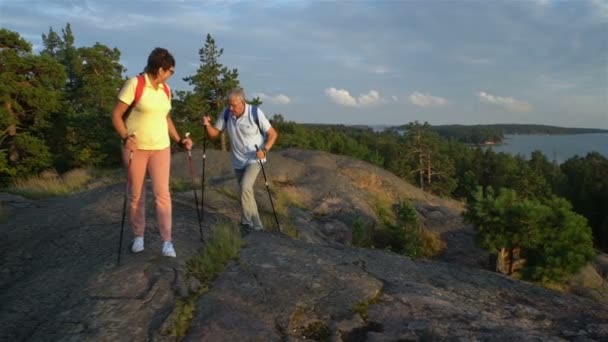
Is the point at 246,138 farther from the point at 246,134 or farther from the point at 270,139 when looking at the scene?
the point at 270,139

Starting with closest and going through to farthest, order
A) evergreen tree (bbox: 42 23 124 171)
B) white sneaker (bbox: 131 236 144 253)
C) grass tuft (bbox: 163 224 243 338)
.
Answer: grass tuft (bbox: 163 224 243 338), white sneaker (bbox: 131 236 144 253), evergreen tree (bbox: 42 23 124 171)

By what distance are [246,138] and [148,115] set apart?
1.91 m

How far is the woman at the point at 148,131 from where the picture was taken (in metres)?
4.48

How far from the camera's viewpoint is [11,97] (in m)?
28.4

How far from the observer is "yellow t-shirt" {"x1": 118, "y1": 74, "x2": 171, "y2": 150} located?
446cm

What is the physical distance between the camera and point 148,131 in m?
4.68

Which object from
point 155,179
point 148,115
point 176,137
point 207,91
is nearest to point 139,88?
point 148,115

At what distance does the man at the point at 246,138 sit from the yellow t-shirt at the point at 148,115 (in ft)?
4.81

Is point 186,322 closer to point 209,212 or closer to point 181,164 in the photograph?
point 209,212

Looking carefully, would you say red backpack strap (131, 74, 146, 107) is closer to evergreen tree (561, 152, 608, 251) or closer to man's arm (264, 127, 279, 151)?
man's arm (264, 127, 279, 151)

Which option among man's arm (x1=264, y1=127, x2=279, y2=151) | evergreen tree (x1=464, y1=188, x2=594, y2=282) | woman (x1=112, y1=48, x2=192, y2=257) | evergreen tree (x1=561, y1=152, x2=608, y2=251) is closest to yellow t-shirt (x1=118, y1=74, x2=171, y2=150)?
woman (x1=112, y1=48, x2=192, y2=257)

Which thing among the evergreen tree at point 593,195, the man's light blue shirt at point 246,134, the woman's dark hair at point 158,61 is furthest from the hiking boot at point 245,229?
the evergreen tree at point 593,195

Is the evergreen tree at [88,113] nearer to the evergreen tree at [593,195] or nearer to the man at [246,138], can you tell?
the man at [246,138]

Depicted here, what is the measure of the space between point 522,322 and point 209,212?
193 inches
